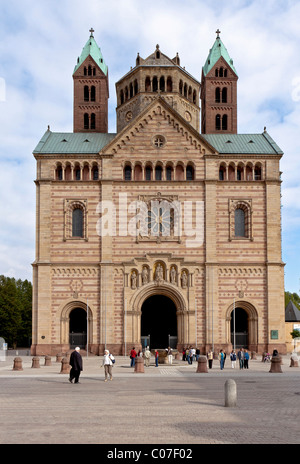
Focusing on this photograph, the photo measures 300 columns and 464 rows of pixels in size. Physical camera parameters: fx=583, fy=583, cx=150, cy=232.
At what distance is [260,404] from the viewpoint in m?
21.7

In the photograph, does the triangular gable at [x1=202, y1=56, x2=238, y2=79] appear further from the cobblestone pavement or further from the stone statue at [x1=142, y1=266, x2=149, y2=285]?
the cobblestone pavement

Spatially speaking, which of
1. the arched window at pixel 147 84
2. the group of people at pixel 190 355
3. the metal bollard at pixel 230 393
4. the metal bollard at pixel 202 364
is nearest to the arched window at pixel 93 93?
the arched window at pixel 147 84

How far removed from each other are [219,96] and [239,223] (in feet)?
57.8

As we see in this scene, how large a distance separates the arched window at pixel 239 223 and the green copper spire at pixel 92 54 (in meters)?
23.8

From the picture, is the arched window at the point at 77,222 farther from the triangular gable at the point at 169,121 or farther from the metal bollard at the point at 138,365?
the metal bollard at the point at 138,365

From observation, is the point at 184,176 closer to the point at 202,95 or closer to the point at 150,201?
the point at 150,201

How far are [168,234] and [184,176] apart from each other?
6.10 meters

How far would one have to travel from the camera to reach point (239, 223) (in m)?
59.3

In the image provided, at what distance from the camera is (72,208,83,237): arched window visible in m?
58.7

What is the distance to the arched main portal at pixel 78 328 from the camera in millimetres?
57375

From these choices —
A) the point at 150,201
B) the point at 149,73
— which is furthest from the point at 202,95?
the point at 150,201

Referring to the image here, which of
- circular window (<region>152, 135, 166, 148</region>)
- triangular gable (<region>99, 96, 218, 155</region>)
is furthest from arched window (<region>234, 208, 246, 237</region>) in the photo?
circular window (<region>152, 135, 166, 148</region>)

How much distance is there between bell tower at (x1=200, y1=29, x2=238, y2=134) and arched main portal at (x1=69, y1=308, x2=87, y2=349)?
25.7 m

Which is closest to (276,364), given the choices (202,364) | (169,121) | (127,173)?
(202,364)
